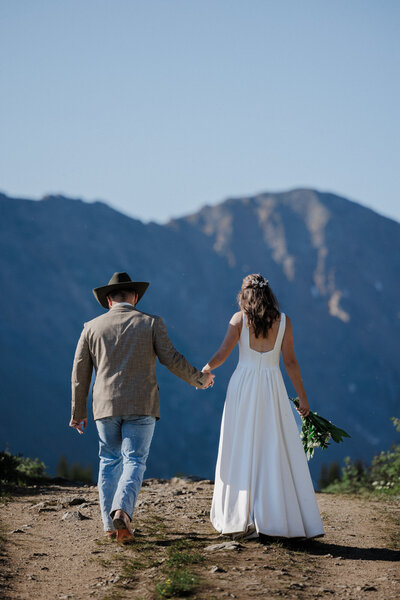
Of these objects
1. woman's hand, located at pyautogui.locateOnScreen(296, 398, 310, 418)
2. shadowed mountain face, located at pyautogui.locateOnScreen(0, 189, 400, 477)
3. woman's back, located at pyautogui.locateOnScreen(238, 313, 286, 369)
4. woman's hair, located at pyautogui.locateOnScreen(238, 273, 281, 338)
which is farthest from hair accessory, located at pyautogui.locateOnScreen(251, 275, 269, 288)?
shadowed mountain face, located at pyautogui.locateOnScreen(0, 189, 400, 477)

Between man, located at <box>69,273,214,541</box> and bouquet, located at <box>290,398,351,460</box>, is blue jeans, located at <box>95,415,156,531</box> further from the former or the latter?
bouquet, located at <box>290,398,351,460</box>

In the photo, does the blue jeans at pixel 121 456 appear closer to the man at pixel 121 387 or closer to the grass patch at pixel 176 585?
the man at pixel 121 387

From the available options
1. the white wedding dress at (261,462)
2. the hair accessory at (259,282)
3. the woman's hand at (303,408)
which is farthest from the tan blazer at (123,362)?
the woman's hand at (303,408)

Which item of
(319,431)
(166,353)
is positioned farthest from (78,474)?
(166,353)

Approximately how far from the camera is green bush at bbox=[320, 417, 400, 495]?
36.1 feet

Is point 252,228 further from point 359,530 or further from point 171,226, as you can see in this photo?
point 359,530

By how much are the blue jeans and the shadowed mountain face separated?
4467cm

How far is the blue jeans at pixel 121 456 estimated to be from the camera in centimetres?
543

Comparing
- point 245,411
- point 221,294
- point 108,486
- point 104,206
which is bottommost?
point 108,486

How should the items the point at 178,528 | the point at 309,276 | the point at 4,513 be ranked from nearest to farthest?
the point at 178,528
the point at 4,513
the point at 309,276

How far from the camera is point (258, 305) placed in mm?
5648

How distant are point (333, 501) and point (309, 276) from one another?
250 feet

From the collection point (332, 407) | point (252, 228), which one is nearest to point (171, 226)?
point (252, 228)

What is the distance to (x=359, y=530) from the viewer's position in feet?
21.5
